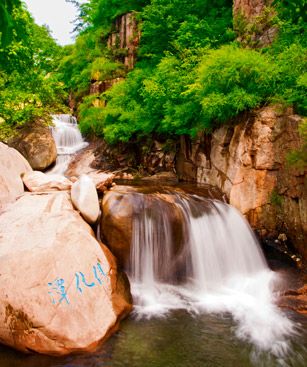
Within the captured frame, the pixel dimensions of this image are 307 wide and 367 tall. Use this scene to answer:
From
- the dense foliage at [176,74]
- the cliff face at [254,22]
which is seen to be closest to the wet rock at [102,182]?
the dense foliage at [176,74]

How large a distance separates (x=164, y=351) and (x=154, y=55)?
12458mm

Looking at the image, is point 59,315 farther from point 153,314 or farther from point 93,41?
point 93,41

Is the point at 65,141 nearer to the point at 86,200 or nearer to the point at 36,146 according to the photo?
the point at 36,146

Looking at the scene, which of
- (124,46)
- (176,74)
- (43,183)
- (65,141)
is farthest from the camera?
(124,46)

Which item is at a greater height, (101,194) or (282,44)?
(282,44)

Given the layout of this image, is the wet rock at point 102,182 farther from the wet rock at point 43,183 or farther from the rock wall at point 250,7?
the rock wall at point 250,7

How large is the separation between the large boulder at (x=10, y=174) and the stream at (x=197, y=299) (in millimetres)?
2459

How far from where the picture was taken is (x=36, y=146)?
507 inches

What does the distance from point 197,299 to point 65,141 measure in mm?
11609

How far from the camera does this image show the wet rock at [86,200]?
234 inches

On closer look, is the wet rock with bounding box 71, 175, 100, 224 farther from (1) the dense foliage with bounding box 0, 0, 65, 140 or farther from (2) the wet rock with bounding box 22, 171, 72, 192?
(1) the dense foliage with bounding box 0, 0, 65, 140

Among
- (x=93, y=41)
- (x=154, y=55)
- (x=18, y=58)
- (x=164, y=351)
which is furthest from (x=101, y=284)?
(x=93, y=41)

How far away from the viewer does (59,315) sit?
421 cm

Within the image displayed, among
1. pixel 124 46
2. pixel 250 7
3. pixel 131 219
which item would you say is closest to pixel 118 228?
pixel 131 219
